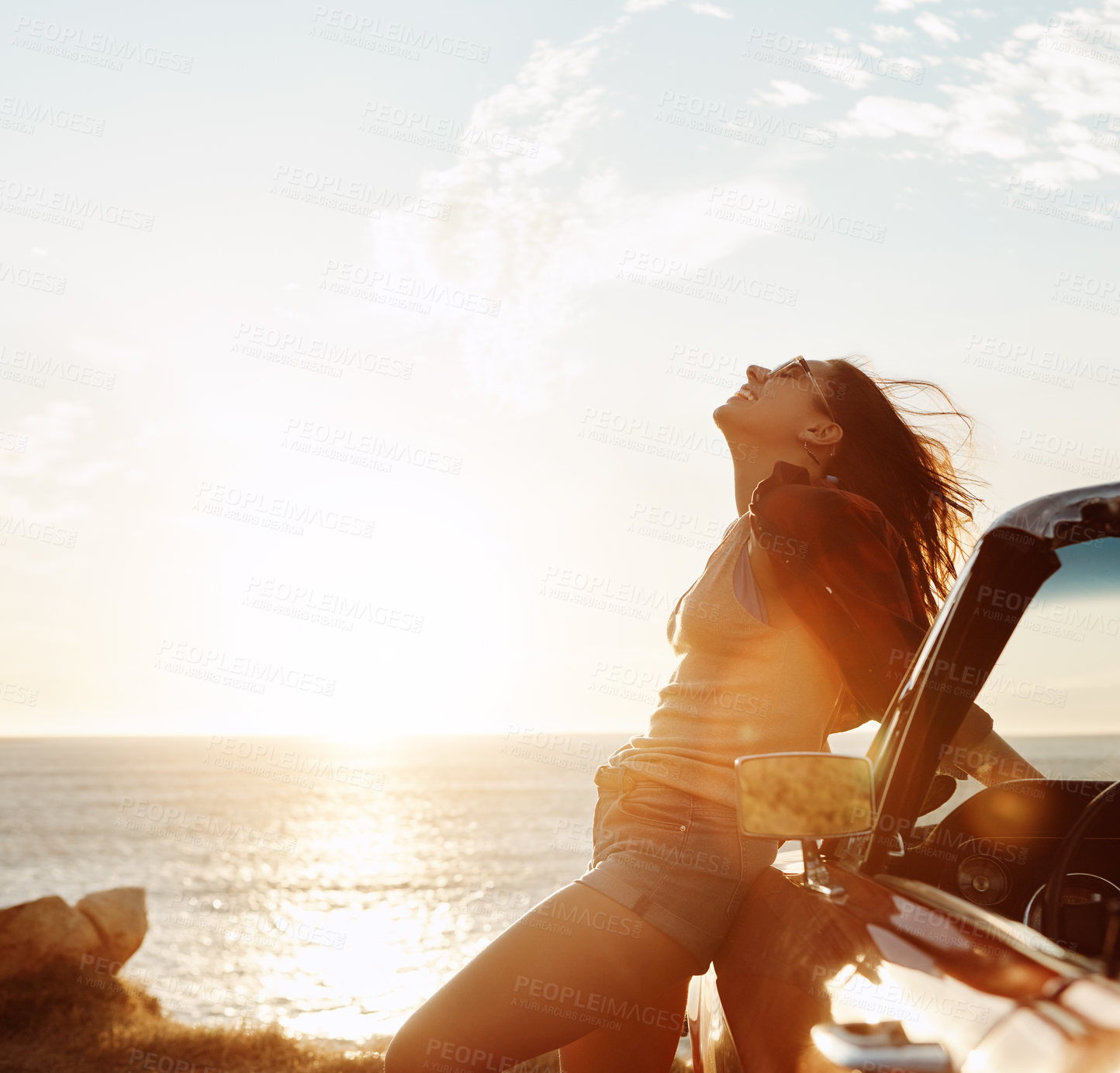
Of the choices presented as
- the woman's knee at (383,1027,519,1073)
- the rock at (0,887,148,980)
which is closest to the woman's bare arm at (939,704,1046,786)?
the woman's knee at (383,1027,519,1073)

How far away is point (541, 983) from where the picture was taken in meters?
1.86

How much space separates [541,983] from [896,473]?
1860 mm

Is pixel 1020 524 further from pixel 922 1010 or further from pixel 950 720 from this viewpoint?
pixel 922 1010

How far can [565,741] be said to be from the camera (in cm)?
534

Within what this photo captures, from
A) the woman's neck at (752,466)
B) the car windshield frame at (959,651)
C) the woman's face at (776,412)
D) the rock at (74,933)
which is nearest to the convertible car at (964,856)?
the car windshield frame at (959,651)

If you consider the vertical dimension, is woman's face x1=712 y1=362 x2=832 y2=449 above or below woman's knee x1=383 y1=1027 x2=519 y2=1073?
above

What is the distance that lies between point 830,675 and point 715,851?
499 mm

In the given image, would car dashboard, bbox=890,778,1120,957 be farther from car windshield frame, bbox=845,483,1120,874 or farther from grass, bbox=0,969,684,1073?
grass, bbox=0,969,684,1073

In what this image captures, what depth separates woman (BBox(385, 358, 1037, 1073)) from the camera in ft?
6.10

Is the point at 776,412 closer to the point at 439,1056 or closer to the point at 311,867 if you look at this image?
the point at 439,1056

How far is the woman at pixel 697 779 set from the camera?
1.86m

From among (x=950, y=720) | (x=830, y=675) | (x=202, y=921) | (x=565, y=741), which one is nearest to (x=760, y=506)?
(x=830, y=675)

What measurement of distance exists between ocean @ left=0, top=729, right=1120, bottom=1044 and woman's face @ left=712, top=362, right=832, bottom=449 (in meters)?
1.28

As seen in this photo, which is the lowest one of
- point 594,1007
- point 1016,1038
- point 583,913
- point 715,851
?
→ point 594,1007
